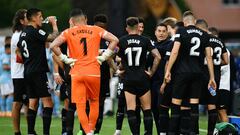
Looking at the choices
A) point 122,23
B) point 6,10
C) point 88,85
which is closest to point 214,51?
point 88,85

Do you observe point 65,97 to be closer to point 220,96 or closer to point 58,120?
point 220,96

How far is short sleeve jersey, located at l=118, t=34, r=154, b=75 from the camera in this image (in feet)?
53.7

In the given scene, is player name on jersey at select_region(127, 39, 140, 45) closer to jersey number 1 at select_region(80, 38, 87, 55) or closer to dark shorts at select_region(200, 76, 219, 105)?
jersey number 1 at select_region(80, 38, 87, 55)

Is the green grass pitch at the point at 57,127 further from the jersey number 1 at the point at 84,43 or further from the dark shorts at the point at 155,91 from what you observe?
the jersey number 1 at the point at 84,43

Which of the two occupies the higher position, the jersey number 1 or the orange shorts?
the jersey number 1

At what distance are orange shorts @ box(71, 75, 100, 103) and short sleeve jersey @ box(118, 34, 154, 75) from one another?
745mm

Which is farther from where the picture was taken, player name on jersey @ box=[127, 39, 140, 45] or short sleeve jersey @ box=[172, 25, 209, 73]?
player name on jersey @ box=[127, 39, 140, 45]

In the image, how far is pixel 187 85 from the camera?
16.2m

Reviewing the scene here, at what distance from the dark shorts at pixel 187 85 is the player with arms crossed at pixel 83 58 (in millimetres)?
1308

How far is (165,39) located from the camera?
58.0 ft

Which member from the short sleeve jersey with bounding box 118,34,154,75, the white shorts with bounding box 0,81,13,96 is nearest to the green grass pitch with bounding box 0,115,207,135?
the white shorts with bounding box 0,81,13,96

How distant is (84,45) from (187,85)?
1.97 metres

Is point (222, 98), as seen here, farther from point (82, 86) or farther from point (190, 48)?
point (82, 86)

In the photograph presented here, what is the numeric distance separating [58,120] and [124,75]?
23.6ft
